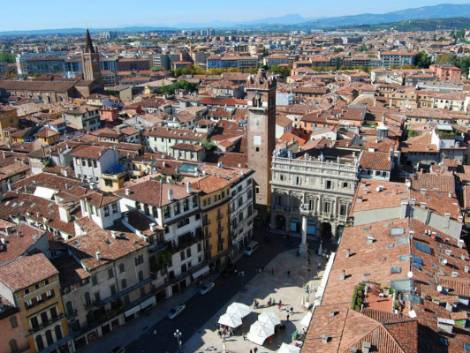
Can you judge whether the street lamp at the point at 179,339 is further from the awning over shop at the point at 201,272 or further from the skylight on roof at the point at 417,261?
the skylight on roof at the point at 417,261

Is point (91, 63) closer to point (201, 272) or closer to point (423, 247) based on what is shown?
point (201, 272)

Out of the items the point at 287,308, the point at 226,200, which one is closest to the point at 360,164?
the point at 226,200

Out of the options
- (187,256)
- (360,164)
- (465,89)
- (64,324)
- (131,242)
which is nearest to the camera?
(64,324)

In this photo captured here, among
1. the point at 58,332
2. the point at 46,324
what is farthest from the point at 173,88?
the point at 46,324

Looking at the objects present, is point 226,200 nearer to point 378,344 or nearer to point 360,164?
point 360,164

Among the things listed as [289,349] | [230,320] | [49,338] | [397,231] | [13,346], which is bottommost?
[230,320]

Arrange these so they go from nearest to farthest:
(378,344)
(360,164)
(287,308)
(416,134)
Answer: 1. (378,344)
2. (287,308)
3. (360,164)
4. (416,134)
